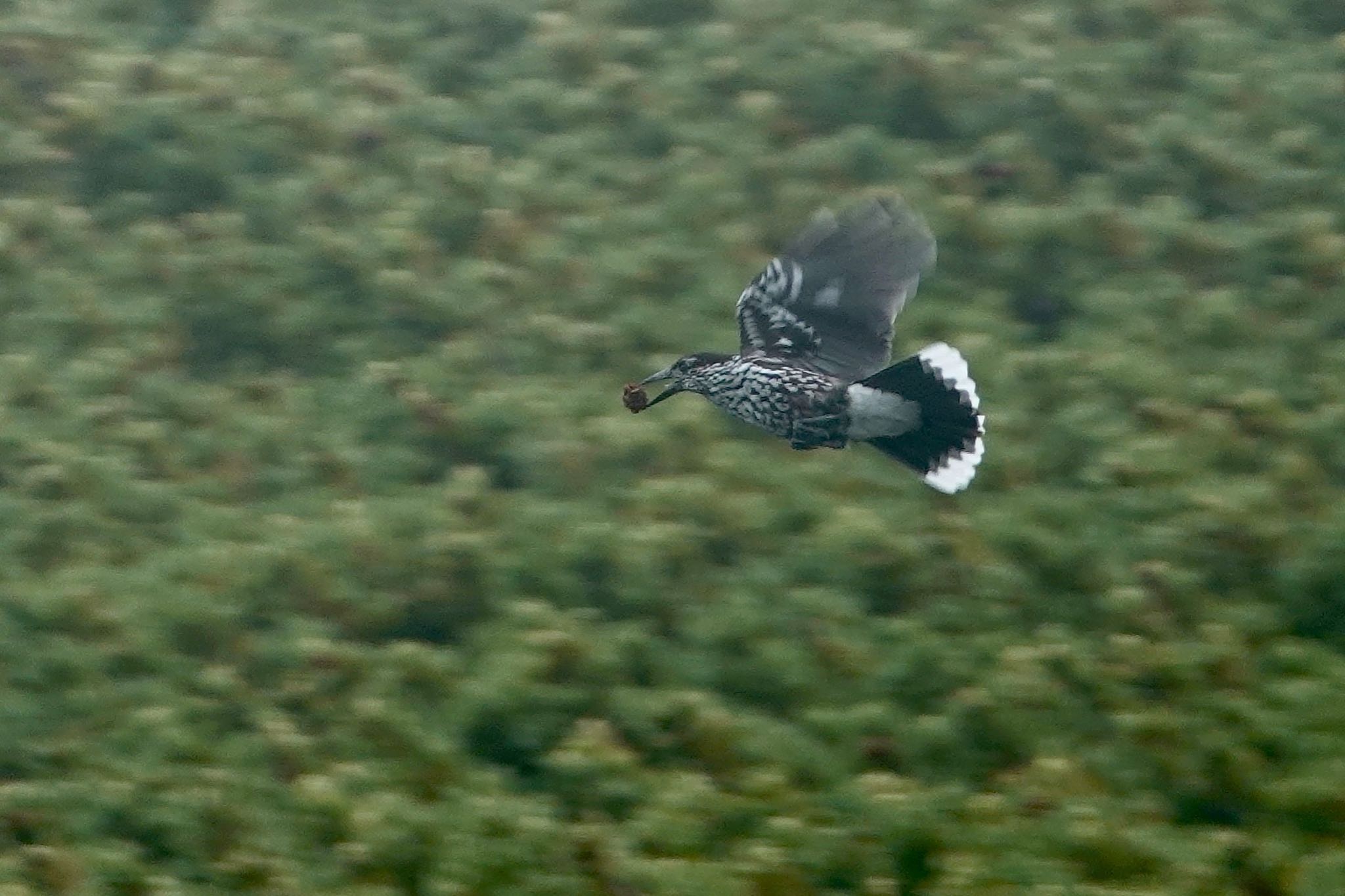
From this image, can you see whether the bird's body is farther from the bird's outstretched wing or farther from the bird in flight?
the bird's outstretched wing

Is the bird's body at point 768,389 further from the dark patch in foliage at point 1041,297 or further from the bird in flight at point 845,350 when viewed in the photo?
the dark patch in foliage at point 1041,297

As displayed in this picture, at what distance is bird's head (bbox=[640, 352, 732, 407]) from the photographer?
19.5 feet

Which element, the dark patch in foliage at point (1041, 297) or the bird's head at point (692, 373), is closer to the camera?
the bird's head at point (692, 373)

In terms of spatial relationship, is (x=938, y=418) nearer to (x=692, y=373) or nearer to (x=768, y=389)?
(x=768, y=389)

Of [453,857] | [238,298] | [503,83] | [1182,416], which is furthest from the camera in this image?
[503,83]

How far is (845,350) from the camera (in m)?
5.98

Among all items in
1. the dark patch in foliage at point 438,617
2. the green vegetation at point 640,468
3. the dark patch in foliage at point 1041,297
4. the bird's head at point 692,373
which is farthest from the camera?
the dark patch in foliage at point 1041,297

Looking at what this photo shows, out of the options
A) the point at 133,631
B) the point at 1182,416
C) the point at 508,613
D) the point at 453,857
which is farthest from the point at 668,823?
the point at 1182,416

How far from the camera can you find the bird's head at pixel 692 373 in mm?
5945

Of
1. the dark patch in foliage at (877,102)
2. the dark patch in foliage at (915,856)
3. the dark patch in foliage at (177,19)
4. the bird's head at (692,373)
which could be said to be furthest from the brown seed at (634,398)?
the dark patch in foliage at (177,19)

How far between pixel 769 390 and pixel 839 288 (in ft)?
1.25

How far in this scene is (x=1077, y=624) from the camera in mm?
6227

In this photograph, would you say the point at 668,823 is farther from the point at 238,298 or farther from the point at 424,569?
the point at 238,298

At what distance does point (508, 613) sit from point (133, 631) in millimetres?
1058
